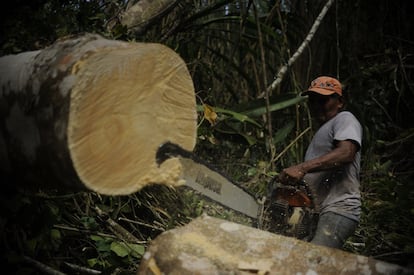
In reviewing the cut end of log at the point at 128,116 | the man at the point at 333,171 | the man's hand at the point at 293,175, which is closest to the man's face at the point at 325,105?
the man at the point at 333,171

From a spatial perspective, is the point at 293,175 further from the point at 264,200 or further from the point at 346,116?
the point at 346,116

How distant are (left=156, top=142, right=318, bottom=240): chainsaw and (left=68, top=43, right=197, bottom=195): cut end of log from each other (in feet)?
0.40

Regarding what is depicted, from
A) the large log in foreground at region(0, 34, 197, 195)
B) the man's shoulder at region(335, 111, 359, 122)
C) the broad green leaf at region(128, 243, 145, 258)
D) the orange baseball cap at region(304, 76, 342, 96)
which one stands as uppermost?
the large log in foreground at region(0, 34, 197, 195)

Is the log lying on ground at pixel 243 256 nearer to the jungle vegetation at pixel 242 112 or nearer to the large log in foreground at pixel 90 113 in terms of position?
the large log in foreground at pixel 90 113

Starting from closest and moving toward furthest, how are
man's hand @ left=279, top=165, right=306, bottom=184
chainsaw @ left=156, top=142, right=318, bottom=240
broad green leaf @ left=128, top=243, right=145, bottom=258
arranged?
chainsaw @ left=156, top=142, right=318, bottom=240
broad green leaf @ left=128, top=243, right=145, bottom=258
man's hand @ left=279, top=165, right=306, bottom=184

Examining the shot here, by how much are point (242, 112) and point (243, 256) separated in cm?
287

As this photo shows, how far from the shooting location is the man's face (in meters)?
3.12

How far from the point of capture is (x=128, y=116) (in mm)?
1863

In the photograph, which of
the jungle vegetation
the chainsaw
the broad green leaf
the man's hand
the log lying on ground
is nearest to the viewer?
the log lying on ground

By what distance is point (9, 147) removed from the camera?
185cm

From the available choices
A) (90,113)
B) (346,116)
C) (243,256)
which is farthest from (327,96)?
(90,113)

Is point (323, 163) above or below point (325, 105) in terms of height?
below

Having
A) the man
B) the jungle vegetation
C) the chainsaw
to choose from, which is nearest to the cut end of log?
the chainsaw

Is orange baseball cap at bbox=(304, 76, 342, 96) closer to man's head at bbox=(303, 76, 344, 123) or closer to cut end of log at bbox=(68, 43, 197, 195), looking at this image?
man's head at bbox=(303, 76, 344, 123)
